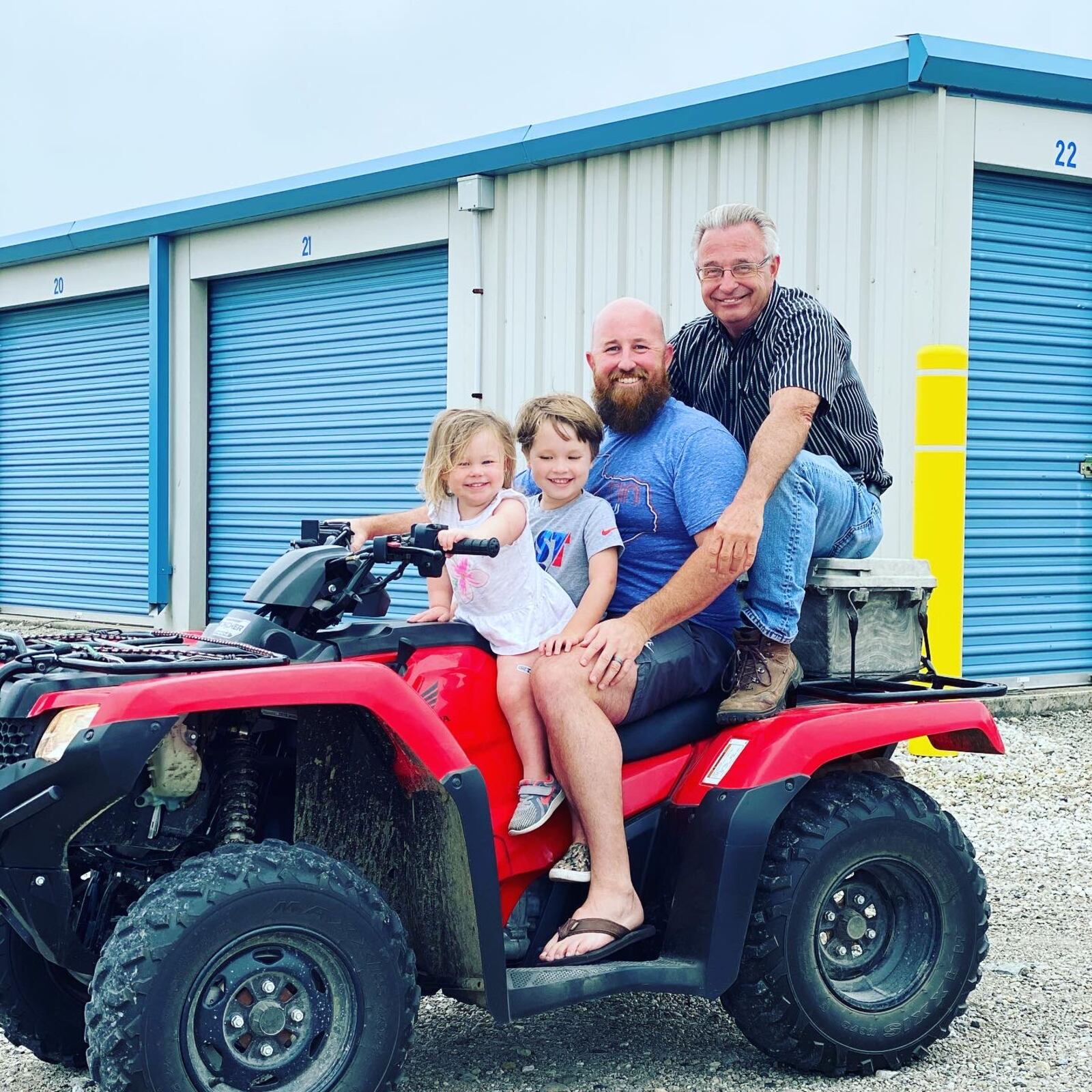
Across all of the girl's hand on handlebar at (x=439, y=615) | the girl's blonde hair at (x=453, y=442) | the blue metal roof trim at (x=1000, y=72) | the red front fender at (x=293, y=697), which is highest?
the blue metal roof trim at (x=1000, y=72)

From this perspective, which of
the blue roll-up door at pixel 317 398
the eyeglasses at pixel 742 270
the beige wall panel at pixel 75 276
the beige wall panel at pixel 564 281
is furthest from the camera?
the beige wall panel at pixel 75 276

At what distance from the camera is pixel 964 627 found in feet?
32.2

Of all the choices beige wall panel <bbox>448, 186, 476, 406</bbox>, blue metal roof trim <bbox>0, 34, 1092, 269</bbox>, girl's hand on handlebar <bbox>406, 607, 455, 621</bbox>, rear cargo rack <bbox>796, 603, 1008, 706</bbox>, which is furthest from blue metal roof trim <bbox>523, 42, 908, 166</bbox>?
girl's hand on handlebar <bbox>406, 607, 455, 621</bbox>

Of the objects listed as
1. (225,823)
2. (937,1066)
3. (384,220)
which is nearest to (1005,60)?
(384,220)

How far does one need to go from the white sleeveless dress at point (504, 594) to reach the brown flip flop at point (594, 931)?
0.66 metres

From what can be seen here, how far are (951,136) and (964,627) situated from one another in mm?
3079

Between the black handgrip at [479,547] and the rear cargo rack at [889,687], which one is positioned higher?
the black handgrip at [479,547]

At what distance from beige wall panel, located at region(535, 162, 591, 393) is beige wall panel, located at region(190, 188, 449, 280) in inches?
50.6

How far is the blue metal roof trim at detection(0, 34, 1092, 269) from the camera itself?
9.02m

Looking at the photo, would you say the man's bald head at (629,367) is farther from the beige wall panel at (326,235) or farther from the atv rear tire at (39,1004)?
the beige wall panel at (326,235)

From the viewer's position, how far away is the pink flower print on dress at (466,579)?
Result: 3738 millimetres

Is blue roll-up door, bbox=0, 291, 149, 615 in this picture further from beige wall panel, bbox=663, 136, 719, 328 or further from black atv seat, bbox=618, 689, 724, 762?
black atv seat, bbox=618, 689, 724, 762

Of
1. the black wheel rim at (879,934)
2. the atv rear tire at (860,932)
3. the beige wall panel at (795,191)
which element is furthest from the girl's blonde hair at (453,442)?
the beige wall panel at (795,191)

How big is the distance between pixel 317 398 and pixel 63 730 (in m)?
11.4
